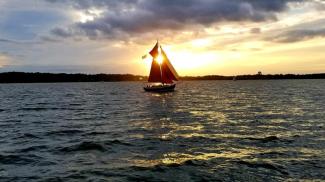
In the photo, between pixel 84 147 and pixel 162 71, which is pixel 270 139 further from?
pixel 162 71

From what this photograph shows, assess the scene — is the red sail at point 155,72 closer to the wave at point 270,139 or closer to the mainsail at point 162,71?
the mainsail at point 162,71

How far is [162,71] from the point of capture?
10406 cm

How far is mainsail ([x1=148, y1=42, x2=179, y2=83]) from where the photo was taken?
103875mm

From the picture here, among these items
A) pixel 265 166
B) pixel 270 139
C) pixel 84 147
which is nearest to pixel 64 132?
pixel 84 147

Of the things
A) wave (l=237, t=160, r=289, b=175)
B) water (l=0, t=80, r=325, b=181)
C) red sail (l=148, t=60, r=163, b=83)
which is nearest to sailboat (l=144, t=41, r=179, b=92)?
red sail (l=148, t=60, r=163, b=83)

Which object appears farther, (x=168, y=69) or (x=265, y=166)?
(x=168, y=69)

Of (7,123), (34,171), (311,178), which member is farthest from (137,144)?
(7,123)

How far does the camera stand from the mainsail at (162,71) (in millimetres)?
103875

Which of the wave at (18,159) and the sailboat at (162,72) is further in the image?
the sailboat at (162,72)

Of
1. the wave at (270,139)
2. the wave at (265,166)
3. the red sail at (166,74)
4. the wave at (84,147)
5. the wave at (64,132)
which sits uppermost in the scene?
the red sail at (166,74)

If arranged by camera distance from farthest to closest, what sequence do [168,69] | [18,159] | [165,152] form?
[168,69] < [165,152] < [18,159]

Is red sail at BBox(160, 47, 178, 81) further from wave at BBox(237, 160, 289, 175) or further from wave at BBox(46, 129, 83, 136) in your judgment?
wave at BBox(237, 160, 289, 175)

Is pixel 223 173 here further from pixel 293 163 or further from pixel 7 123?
pixel 7 123

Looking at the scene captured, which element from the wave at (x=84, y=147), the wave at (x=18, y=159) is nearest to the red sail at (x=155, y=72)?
the wave at (x=84, y=147)
